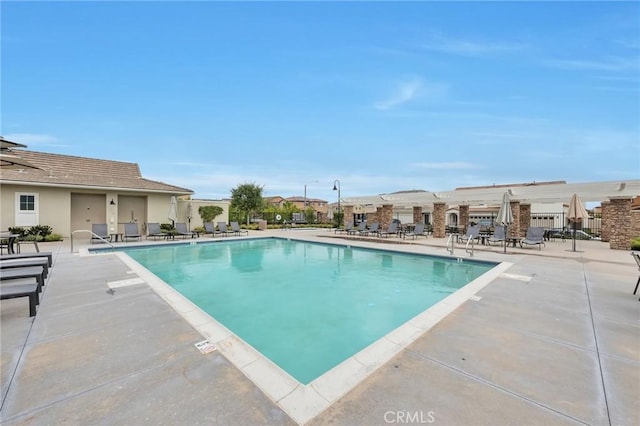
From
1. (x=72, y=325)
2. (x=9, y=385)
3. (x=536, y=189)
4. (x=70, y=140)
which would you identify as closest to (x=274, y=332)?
(x=72, y=325)

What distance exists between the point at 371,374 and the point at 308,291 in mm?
4616

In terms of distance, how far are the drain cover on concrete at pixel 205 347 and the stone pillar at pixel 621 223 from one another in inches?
672

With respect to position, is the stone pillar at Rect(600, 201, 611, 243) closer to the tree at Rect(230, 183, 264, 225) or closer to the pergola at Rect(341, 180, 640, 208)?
the pergola at Rect(341, 180, 640, 208)

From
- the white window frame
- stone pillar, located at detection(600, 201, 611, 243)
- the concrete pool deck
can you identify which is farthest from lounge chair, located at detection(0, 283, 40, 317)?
stone pillar, located at detection(600, 201, 611, 243)

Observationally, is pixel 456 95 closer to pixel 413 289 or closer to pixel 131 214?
pixel 413 289

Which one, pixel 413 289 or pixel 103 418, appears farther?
→ pixel 413 289

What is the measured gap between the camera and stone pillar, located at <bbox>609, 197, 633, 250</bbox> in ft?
40.4

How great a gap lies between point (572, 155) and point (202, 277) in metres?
28.0

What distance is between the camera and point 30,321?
154 inches

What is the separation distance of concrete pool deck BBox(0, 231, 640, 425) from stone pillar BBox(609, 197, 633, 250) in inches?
429

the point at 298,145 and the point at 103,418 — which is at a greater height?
the point at 298,145

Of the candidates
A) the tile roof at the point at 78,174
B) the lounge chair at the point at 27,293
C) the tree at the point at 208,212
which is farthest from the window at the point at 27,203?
the lounge chair at the point at 27,293

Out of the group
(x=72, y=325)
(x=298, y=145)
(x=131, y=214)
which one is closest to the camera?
(x=72, y=325)

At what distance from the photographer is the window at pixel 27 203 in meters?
13.7
